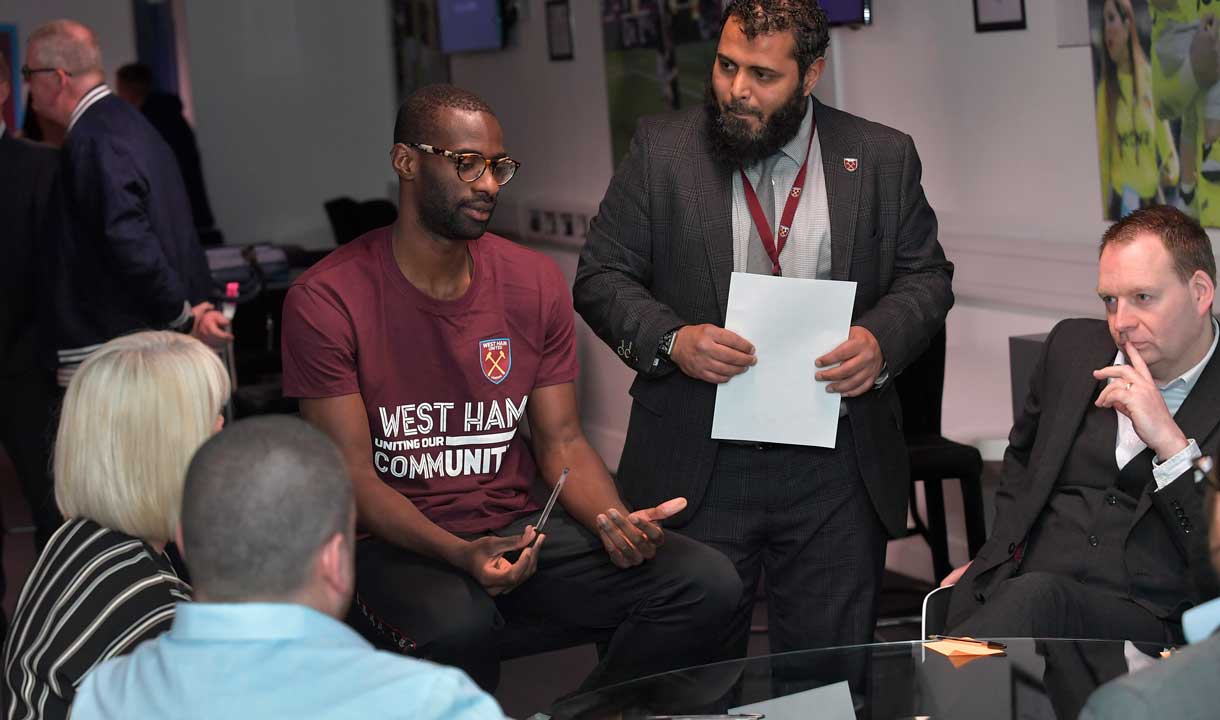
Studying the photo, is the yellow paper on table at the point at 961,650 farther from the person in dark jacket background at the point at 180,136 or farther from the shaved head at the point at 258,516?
the person in dark jacket background at the point at 180,136

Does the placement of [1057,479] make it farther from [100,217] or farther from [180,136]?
[180,136]

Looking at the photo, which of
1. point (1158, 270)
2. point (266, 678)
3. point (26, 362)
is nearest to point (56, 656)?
point (266, 678)

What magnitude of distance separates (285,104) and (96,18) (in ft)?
4.34

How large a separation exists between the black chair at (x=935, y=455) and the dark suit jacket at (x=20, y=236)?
2.73 meters

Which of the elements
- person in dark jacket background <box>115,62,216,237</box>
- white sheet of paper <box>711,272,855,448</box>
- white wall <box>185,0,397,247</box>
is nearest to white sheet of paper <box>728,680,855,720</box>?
white sheet of paper <box>711,272,855,448</box>

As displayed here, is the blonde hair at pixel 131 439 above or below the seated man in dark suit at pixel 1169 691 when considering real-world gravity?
above

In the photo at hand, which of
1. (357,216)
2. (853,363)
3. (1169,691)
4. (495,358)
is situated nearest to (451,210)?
(495,358)

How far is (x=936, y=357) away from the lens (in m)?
4.23

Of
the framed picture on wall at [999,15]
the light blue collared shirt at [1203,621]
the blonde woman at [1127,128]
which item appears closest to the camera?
the light blue collared shirt at [1203,621]

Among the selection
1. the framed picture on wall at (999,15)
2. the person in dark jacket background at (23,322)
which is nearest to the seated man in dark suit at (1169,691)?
the framed picture on wall at (999,15)

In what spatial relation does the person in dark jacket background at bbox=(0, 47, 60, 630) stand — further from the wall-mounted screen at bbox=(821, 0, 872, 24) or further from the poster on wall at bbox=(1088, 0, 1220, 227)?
the poster on wall at bbox=(1088, 0, 1220, 227)

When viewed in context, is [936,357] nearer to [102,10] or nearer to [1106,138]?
[1106,138]

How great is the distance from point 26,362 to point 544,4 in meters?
3.33

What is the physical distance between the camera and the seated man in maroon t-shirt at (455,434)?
292 cm
